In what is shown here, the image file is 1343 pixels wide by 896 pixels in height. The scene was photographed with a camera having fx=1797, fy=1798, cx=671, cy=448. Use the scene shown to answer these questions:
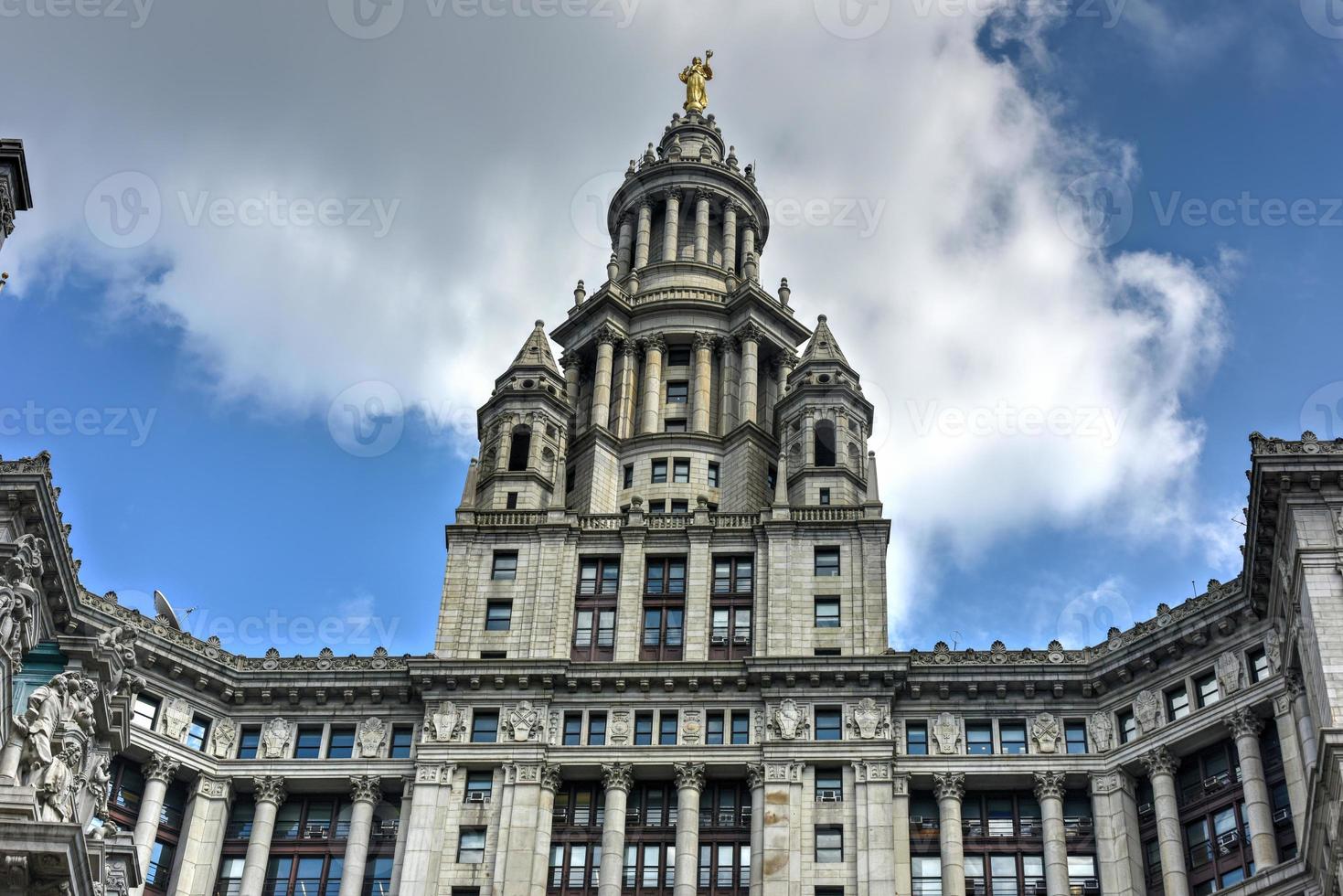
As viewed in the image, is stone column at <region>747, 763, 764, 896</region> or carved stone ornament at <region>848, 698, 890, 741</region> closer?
stone column at <region>747, 763, 764, 896</region>

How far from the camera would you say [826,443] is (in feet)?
351

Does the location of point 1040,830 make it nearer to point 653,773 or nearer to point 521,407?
point 653,773

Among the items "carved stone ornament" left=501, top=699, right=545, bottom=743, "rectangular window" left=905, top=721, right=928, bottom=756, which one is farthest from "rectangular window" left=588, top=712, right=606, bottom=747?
"rectangular window" left=905, top=721, right=928, bottom=756

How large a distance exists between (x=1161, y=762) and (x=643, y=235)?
59.5m

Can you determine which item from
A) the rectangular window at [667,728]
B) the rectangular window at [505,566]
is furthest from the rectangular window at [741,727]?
the rectangular window at [505,566]

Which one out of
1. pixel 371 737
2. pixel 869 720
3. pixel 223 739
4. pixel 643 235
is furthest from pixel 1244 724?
pixel 643 235

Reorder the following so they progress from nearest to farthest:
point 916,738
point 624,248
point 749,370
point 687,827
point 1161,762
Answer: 1. point 1161,762
2. point 687,827
3. point 916,738
4. point 749,370
5. point 624,248

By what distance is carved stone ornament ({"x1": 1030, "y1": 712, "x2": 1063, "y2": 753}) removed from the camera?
88.1 m

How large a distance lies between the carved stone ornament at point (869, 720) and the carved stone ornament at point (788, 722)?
228 cm

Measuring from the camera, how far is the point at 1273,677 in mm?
80562

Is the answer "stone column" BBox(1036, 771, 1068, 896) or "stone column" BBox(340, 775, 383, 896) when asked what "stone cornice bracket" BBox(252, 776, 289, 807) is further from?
"stone column" BBox(1036, 771, 1068, 896)

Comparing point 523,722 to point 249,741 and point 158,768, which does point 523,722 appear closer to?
point 249,741

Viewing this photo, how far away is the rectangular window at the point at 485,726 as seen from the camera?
8955 centimetres

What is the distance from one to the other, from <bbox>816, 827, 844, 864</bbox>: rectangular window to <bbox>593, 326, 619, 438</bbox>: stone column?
33.7 metres
